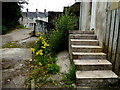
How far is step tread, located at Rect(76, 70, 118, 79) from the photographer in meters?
2.26

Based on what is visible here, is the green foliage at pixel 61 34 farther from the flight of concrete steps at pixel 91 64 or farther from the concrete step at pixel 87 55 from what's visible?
the concrete step at pixel 87 55

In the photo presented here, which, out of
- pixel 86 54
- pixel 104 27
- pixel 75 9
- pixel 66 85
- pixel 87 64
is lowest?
pixel 66 85

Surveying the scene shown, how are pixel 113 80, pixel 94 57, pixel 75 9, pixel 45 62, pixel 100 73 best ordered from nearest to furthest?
pixel 113 80, pixel 100 73, pixel 94 57, pixel 45 62, pixel 75 9

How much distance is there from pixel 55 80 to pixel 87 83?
75cm

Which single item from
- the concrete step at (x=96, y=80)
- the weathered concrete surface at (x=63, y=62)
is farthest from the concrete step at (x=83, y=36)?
the concrete step at (x=96, y=80)

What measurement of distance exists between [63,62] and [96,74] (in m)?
1.32

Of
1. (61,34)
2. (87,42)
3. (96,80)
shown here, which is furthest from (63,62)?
(96,80)

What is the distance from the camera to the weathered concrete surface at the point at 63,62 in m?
3.01

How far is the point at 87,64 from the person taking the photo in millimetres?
2564

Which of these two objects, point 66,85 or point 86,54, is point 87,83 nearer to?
point 66,85

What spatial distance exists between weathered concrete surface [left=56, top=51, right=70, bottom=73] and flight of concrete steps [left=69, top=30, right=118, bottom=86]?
0.42 m

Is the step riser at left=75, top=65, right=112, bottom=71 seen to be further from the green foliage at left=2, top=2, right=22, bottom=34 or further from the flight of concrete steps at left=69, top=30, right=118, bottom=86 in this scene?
the green foliage at left=2, top=2, right=22, bottom=34

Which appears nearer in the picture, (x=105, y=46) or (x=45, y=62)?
(x=105, y=46)

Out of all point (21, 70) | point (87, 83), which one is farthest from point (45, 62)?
point (87, 83)
